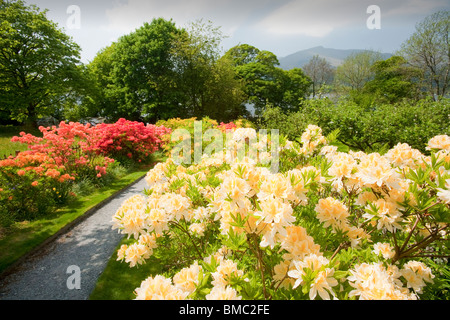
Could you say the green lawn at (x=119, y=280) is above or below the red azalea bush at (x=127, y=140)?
below

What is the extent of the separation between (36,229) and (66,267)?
65.2 inches

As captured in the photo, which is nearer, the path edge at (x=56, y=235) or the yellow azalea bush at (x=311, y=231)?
the yellow azalea bush at (x=311, y=231)

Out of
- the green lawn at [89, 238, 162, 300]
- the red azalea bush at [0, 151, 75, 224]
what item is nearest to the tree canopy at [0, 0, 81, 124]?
the red azalea bush at [0, 151, 75, 224]

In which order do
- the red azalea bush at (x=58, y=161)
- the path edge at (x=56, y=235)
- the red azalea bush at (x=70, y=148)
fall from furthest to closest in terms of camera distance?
1. the red azalea bush at (x=70, y=148)
2. the red azalea bush at (x=58, y=161)
3. the path edge at (x=56, y=235)

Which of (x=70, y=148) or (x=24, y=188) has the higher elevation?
(x=70, y=148)

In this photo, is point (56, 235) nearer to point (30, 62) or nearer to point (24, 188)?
point (24, 188)

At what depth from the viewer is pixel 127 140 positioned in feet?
34.1

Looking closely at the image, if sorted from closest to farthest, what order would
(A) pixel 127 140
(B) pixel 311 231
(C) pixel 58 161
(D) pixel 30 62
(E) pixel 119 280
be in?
(B) pixel 311 231
(E) pixel 119 280
(C) pixel 58 161
(A) pixel 127 140
(D) pixel 30 62

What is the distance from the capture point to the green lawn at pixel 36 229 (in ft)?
13.2

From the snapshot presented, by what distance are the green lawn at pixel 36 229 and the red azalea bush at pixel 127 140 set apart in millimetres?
3595

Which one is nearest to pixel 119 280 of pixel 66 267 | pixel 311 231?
pixel 66 267

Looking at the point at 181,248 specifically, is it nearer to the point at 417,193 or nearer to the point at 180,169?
the point at 180,169

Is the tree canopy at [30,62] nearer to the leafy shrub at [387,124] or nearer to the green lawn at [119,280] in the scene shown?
the green lawn at [119,280]

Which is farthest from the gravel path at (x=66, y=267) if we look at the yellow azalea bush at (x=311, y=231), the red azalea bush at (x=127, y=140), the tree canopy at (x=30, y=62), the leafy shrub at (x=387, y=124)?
the tree canopy at (x=30, y=62)
